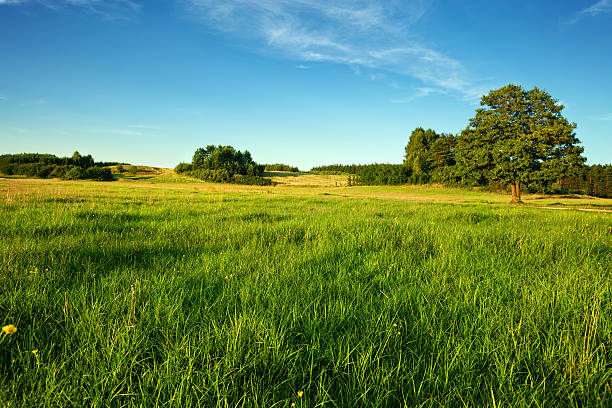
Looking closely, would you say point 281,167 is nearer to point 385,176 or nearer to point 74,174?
point 385,176

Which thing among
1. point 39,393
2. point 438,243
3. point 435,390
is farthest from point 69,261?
point 438,243

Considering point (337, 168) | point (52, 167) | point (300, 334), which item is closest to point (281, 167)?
point (337, 168)

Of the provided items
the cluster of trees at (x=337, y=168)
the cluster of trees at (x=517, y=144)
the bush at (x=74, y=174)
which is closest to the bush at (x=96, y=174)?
the bush at (x=74, y=174)

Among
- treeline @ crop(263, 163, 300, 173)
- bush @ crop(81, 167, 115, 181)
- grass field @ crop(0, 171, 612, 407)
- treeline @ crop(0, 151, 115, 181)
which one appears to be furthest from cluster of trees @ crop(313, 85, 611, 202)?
treeline @ crop(263, 163, 300, 173)

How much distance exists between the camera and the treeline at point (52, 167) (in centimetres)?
5872

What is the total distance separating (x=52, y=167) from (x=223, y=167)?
40.0m

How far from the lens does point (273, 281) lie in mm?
2646

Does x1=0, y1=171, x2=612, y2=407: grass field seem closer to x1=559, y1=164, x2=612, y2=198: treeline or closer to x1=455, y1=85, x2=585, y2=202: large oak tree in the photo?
x1=455, y1=85, x2=585, y2=202: large oak tree

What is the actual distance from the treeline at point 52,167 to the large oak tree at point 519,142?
72656mm

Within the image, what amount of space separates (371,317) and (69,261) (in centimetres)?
362

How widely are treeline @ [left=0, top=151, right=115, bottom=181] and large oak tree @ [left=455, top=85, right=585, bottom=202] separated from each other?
72656 millimetres

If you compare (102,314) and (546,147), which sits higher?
(546,147)

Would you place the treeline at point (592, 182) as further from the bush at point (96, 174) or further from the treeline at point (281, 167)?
the bush at point (96, 174)

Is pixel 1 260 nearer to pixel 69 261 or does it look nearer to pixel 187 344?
pixel 69 261
